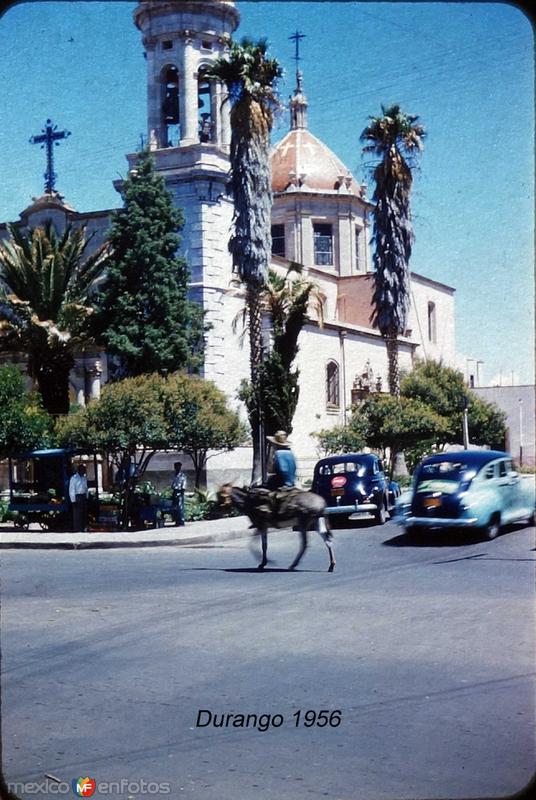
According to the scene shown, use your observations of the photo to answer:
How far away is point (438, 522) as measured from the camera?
5996 millimetres

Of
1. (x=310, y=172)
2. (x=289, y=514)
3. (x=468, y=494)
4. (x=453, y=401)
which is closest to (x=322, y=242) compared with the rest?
(x=310, y=172)

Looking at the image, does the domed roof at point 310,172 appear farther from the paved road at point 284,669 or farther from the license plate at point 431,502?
the license plate at point 431,502

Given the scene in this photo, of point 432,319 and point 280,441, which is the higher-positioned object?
point 432,319

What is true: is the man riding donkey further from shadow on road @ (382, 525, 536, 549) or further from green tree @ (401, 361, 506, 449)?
green tree @ (401, 361, 506, 449)

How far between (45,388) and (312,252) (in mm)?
40358

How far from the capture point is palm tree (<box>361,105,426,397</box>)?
538cm

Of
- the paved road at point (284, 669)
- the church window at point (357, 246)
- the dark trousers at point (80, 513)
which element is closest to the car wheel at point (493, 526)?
the paved road at point (284, 669)

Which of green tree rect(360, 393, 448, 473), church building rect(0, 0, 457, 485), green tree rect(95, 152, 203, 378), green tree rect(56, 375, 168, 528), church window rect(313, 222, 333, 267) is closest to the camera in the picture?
church building rect(0, 0, 457, 485)

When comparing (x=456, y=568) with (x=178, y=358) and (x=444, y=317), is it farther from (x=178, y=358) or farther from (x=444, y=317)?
(x=178, y=358)

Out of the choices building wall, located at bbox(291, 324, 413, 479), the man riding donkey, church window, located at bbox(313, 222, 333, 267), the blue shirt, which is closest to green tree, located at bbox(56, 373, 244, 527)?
building wall, located at bbox(291, 324, 413, 479)

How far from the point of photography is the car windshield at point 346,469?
283 inches

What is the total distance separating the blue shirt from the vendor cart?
2.64m

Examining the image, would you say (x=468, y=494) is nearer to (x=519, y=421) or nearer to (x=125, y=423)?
(x=519, y=421)

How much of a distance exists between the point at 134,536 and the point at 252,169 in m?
4.42
